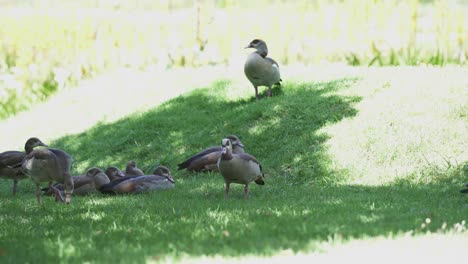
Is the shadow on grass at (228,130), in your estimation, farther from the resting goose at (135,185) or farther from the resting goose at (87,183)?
the resting goose at (87,183)

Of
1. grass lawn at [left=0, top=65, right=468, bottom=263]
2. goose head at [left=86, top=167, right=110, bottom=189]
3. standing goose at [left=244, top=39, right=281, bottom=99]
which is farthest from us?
standing goose at [left=244, top=39, right=281, bottom=99]

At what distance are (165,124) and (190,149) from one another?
1.79m

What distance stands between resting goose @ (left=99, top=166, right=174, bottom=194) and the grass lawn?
0.98 ft

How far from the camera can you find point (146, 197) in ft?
37.3

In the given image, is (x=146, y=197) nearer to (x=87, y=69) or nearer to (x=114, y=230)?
(x=114, y=230)

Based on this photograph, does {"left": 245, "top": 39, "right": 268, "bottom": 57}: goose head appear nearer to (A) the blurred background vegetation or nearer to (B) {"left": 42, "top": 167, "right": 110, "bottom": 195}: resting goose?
(A) the blurred background vegetation

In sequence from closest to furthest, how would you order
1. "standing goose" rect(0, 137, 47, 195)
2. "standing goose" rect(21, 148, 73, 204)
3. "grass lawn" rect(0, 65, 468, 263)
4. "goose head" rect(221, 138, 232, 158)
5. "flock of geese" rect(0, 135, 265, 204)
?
"grass lawn" rect(0, 65, 468, 263)
"goose head" rect(221, 138, 232, 158)
"flock of geese" rect(0, 135, 265, 204)
"standing goose" rect(21, 148, 73, 204)
"standing goose" rect(0, 137, 47, 195)

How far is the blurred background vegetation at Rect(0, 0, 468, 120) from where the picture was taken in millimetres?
19875

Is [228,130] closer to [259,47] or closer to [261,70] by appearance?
[261,70]

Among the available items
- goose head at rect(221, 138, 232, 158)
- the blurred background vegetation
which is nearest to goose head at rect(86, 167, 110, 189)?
goose head at rect(221, 138, 232, 158)

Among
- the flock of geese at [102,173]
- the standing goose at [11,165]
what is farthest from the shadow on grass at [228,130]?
the standing goose at [11,165]

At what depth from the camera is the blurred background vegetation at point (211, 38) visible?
19875mm

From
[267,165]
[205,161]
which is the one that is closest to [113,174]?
[205,161]

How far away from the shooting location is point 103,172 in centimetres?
1305
